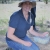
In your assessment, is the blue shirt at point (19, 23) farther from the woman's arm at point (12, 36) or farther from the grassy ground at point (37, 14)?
the grassy ground at point (37, 14)

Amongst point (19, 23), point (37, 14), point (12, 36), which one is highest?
point (19, 23)

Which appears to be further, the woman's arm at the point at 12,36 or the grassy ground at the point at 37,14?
the grassy ground at the point at 37,14

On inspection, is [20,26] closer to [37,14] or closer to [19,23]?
[19,23]

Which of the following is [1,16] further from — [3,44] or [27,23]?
[27,23]

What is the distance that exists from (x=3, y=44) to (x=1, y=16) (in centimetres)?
192

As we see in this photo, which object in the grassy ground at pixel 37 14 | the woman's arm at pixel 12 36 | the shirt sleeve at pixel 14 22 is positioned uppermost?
the shirt sleeve at pixel 14 22

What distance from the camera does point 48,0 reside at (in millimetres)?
6457

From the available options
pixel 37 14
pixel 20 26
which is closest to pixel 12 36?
pixel 20 26

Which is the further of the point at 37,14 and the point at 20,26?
the point at 37,14

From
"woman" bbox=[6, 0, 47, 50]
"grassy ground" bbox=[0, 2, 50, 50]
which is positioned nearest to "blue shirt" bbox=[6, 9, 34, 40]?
"woman" bbox=[6, 0, 47, 50]

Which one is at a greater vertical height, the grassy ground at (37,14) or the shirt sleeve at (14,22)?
the shirt sleeve at (14,22)

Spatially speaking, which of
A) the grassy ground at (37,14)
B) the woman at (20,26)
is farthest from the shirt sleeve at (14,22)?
the grassy ground at (37,14)

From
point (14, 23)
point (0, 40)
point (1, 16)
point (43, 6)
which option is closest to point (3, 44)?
point (0, 40)

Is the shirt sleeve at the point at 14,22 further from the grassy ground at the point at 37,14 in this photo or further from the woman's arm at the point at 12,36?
the grassy ground at the point at 37,14
